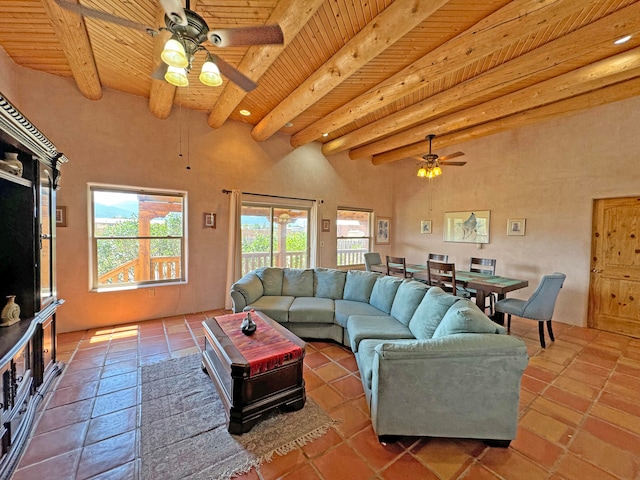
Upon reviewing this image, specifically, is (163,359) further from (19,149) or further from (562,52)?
(562,52)

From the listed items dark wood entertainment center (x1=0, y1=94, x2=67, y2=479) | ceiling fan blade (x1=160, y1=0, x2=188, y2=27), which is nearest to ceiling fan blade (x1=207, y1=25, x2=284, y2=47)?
ceiling fan blade (x1=160, y1=0, x2=188, y2=27)

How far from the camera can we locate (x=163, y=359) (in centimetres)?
290

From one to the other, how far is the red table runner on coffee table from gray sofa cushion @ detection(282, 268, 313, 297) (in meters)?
1.33

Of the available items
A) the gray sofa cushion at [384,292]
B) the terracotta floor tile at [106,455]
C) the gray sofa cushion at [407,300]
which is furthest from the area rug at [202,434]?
the gray sofa cushion at [384,292]

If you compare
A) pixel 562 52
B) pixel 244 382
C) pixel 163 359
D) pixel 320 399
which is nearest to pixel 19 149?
pixel 163 359

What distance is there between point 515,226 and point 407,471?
187 inches

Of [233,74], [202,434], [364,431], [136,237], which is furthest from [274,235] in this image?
[364,431]

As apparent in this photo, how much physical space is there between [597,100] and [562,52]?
Result: 1792 millimetres

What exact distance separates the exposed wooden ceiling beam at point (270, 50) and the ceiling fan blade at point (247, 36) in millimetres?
329

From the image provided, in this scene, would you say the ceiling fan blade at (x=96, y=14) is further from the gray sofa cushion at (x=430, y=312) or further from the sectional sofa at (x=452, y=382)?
the gray sofa cushion at (x=430, y=312)

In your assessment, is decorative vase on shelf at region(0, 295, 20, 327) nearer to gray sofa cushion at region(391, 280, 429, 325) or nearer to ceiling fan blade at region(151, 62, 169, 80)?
ceiling fan blade at region(151, 62, 169, 80)

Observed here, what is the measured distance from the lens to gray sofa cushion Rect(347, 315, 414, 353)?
250cm

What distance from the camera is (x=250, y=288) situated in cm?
354

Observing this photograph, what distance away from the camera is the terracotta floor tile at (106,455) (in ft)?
5.20
